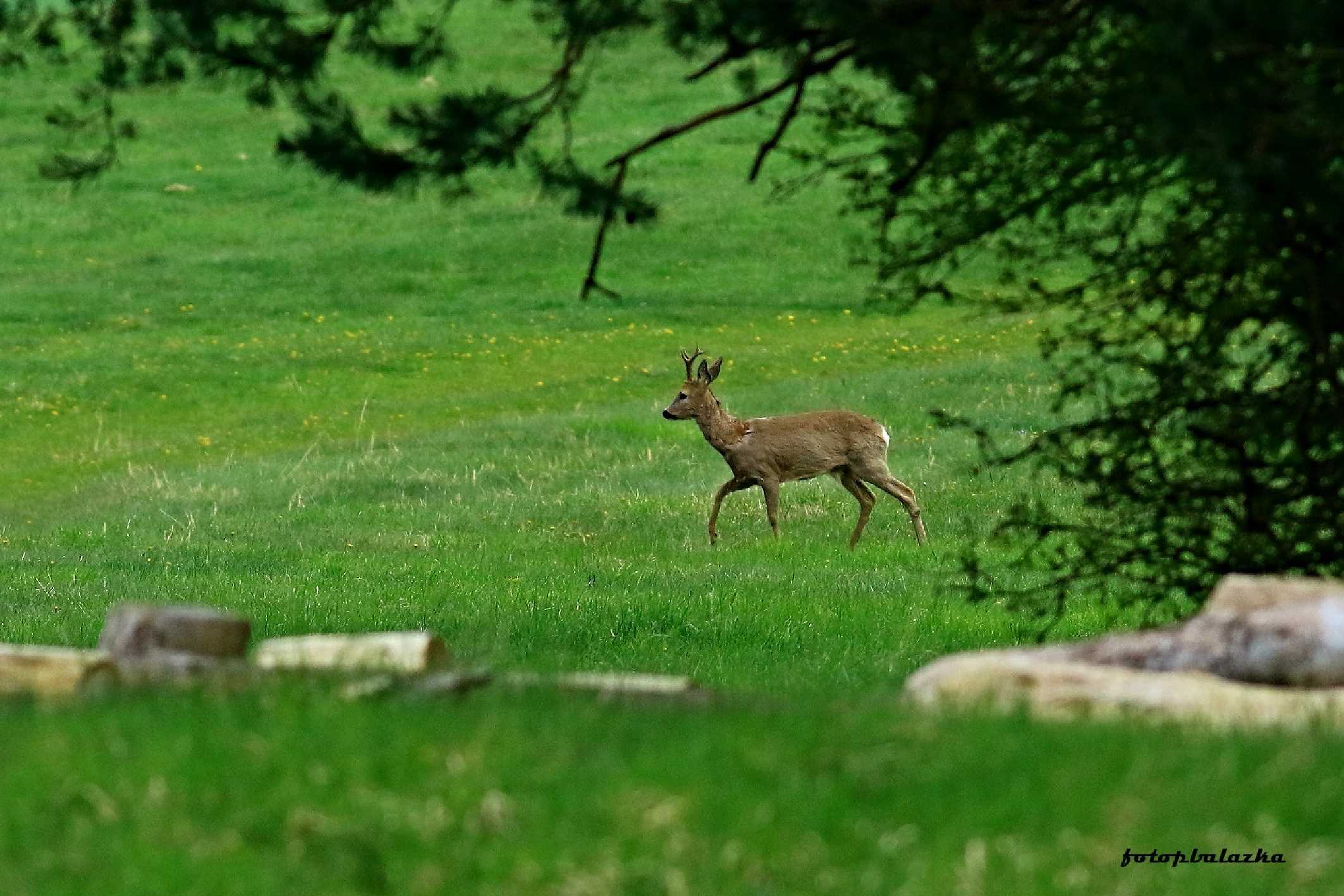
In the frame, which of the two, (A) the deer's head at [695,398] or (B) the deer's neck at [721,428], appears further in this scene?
(A) the deer's head at [695,398]

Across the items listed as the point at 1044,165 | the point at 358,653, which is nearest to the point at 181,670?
the point at 358,653

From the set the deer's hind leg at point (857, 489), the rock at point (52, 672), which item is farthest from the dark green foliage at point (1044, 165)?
the deer's hind leg at point (857, 489)

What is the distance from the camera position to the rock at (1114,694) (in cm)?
645

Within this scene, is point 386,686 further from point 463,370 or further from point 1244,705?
point 463,370

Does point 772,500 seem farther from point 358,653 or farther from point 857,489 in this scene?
point 358,653

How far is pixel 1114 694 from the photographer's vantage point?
660 centimetres

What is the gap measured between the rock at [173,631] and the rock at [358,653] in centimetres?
16

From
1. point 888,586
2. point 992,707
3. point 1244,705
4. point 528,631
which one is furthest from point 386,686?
point 888,586

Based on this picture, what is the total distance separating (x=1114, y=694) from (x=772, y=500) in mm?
11328

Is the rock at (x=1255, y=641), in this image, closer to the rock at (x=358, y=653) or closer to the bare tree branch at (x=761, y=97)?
the rock at (x=358, y=653)

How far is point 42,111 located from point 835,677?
4398 cm

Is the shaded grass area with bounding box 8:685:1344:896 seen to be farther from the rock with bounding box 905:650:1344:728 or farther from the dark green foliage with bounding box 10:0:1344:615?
the dark green foliage with bounding box 10:0:1344:615

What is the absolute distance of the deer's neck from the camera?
1848cm

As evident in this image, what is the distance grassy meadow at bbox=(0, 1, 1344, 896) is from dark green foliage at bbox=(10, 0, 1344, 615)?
794 millimetres
